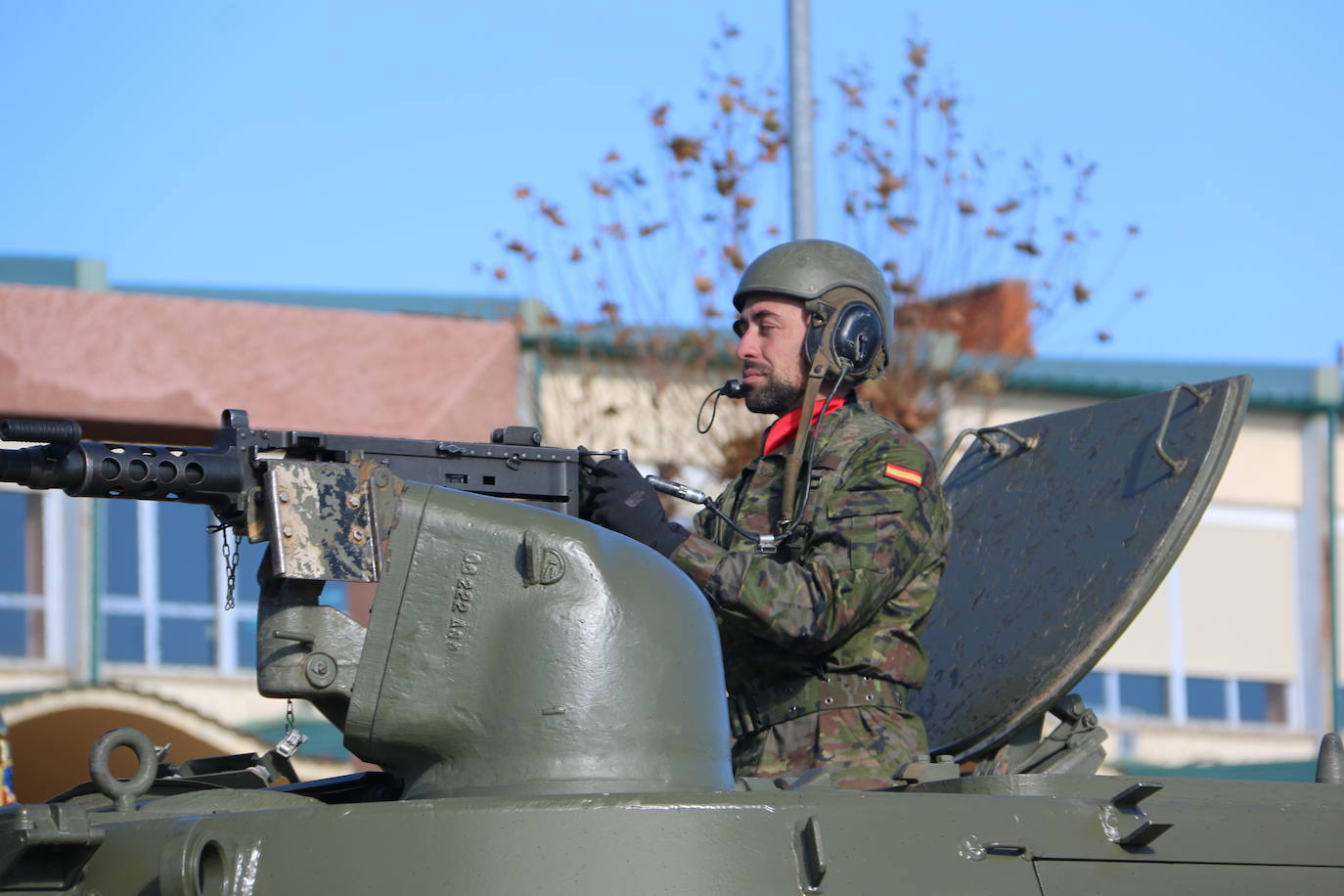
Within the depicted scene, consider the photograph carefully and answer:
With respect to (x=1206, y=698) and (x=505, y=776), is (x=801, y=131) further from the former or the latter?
(x=1206, y=698)

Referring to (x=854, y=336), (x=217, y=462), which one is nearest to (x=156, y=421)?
(x=854, y=336)

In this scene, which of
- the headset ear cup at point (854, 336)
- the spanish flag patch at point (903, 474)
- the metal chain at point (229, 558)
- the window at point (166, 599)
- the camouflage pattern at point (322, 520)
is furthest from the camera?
the window at point (166, 599)

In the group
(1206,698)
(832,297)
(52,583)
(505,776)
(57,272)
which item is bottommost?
(1206,698)

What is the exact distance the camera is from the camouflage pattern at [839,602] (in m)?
4.22

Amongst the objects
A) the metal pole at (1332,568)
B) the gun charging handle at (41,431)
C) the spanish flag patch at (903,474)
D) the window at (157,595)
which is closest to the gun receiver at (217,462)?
the gun charging handle at (41,431)

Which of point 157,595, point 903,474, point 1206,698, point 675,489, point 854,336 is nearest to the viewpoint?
point 675,489

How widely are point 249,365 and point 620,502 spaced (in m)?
9.84

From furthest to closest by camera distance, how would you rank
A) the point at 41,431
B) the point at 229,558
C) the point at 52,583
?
1. the point at 52,583
2. the point at 229,558
3. the point at 41,431

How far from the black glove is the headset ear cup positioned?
99cm

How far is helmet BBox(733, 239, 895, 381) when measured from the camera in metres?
4.94

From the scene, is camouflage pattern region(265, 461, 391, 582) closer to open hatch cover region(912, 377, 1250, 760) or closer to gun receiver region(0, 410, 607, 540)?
gun receiver region(0, 410, 607, 540)

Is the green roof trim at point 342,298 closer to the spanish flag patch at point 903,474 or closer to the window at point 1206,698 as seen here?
the window at point 1206,698

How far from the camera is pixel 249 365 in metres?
13.5

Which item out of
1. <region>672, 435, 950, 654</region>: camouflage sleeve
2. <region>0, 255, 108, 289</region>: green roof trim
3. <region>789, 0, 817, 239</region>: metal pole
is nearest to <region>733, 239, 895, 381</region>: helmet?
<region>672, 435, 950, 654</region>: camouflage sleeve
